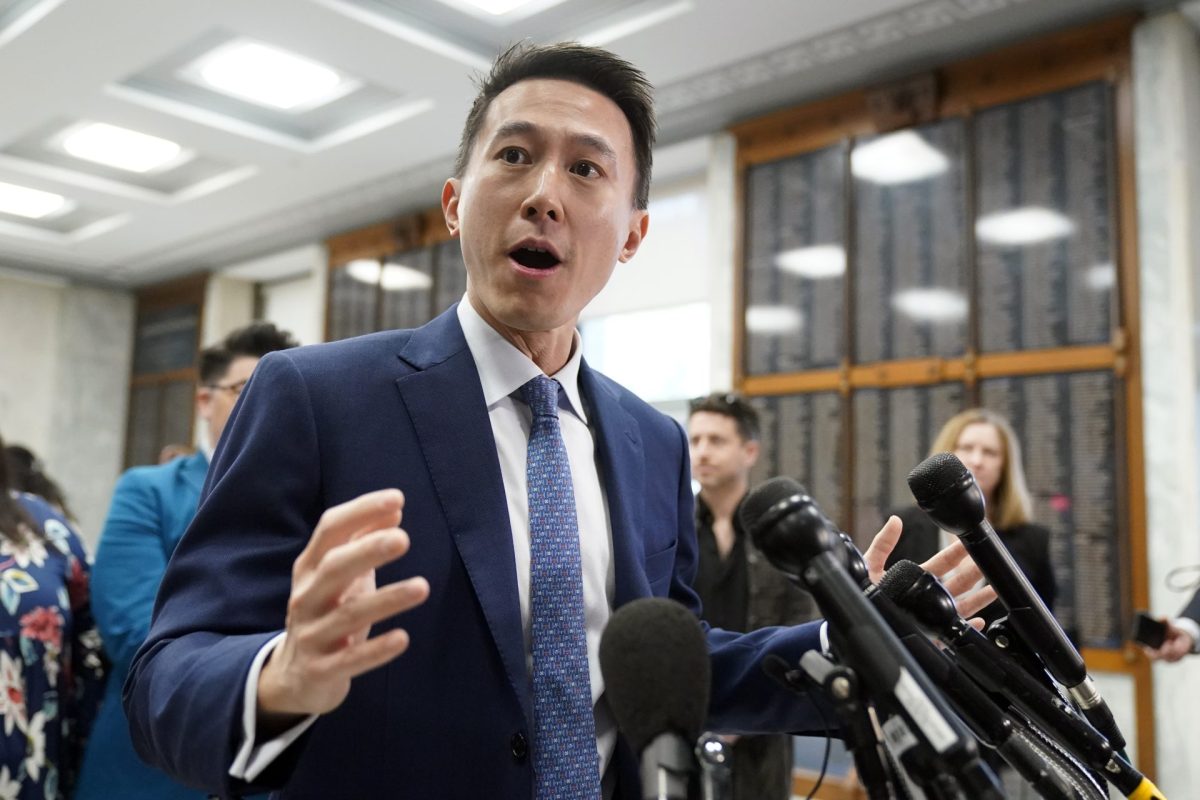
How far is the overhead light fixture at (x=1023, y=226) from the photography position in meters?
4.62

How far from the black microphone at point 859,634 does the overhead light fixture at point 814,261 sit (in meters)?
4.77

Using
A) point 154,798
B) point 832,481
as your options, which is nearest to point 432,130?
point 832,481

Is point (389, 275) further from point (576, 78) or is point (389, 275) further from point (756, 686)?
point (756, 686)

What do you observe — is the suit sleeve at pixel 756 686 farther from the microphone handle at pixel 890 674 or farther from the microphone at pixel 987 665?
the microphone handle at pixel 890 674

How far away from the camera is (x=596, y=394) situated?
1.43m

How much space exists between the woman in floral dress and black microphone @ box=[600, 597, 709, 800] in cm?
213

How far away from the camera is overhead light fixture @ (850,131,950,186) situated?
5098 millimetres

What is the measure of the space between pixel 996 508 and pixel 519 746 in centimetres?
310

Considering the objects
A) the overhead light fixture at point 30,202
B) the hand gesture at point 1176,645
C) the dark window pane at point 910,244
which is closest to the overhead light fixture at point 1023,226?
the dark window pane at point 910,244

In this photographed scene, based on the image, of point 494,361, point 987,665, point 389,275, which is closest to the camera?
point 987,665

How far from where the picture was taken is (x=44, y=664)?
2408 mm

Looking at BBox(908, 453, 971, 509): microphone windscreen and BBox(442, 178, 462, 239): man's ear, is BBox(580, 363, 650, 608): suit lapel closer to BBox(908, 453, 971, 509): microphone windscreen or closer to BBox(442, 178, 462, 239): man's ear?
BBox(442, 178, 462, 239): man's ear

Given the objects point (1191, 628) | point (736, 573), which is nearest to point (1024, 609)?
point (736, 573)

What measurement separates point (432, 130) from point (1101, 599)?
15.3ft
